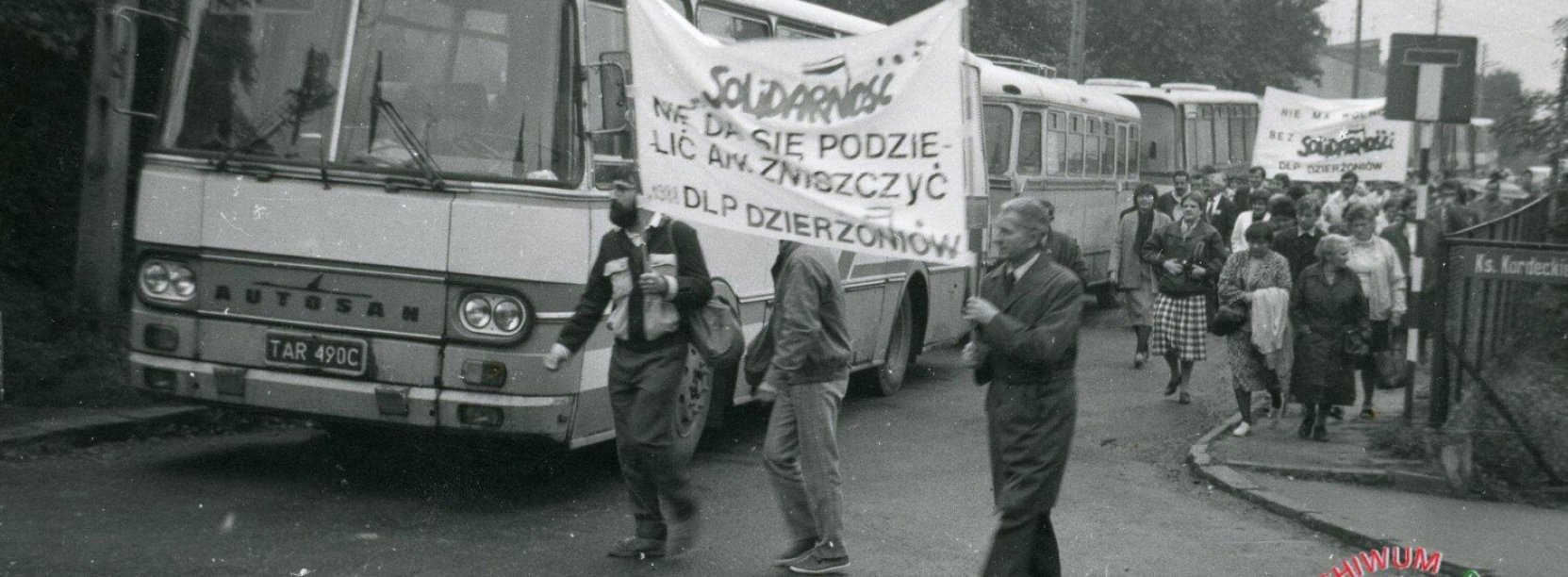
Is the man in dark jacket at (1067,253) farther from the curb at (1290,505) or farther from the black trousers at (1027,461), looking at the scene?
the black trousers at (1027,461)

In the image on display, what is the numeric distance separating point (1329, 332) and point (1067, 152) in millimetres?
9548

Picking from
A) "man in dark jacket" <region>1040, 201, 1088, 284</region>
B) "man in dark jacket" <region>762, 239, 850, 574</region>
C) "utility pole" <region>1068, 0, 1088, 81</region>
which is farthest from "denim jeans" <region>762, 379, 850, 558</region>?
"utility pole" <region>1068, 0, 1088, 81</region>

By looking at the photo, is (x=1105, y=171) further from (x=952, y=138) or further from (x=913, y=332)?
(x=952, y=138)

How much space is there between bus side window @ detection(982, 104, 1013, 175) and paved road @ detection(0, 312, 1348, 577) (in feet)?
24.7

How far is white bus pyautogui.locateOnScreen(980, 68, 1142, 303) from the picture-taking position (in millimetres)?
18156

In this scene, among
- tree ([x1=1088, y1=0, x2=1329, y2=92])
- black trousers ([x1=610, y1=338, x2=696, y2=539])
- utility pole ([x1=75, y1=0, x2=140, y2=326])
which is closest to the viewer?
black trousers ([x1=610, y1=338, x2=696, y2=539])

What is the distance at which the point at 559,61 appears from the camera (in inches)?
312

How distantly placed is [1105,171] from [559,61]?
1585cm

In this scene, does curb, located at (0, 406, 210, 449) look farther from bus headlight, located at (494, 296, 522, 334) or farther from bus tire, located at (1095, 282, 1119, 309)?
bus tire, located at (1095, 282, 1119, 309)

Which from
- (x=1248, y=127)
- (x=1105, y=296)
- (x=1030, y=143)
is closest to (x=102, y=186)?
(x=1030, y=143)

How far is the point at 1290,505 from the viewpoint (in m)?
8.89

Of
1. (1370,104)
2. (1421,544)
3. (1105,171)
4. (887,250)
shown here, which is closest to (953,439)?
(1421,544)

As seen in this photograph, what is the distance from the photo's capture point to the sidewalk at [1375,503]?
Result: 25.9 feet

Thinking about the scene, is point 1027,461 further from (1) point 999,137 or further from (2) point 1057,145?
(2) point 1057,145
